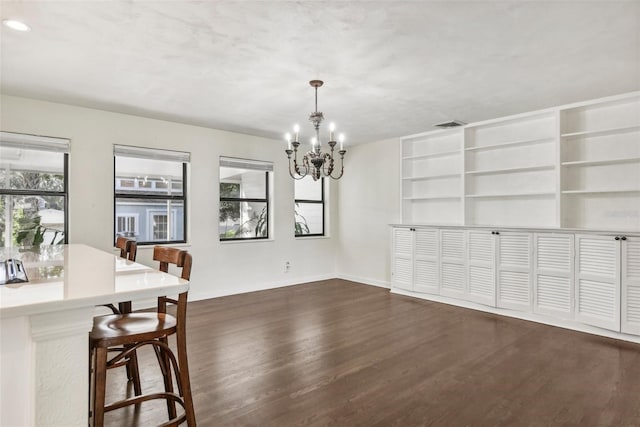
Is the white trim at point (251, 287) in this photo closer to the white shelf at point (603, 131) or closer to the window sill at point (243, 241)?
the window sill at point (243, 241)

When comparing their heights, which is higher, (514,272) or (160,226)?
(160,226)

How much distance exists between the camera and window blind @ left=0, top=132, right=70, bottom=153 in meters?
3.73

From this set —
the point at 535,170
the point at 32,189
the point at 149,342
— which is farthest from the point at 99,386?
the point at 535,170

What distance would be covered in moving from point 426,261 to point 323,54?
11.0ft

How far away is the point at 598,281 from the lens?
3586 millimetres

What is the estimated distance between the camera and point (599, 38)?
2.50 m

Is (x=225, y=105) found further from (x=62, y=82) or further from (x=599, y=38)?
(x=599, y=38)

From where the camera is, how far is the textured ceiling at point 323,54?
219 cm

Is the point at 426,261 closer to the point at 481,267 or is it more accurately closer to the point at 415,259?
the point at 415,259

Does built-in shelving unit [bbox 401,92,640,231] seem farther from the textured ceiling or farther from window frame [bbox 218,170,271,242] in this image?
window frame [bbox 218,170,271,242]

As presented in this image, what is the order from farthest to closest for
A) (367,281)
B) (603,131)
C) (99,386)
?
(367,281), (603,131), (99,386)

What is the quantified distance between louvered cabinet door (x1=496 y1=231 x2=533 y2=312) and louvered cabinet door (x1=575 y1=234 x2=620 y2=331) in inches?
18.6

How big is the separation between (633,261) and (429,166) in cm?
279

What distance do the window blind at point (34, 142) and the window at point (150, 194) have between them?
0.54 m
